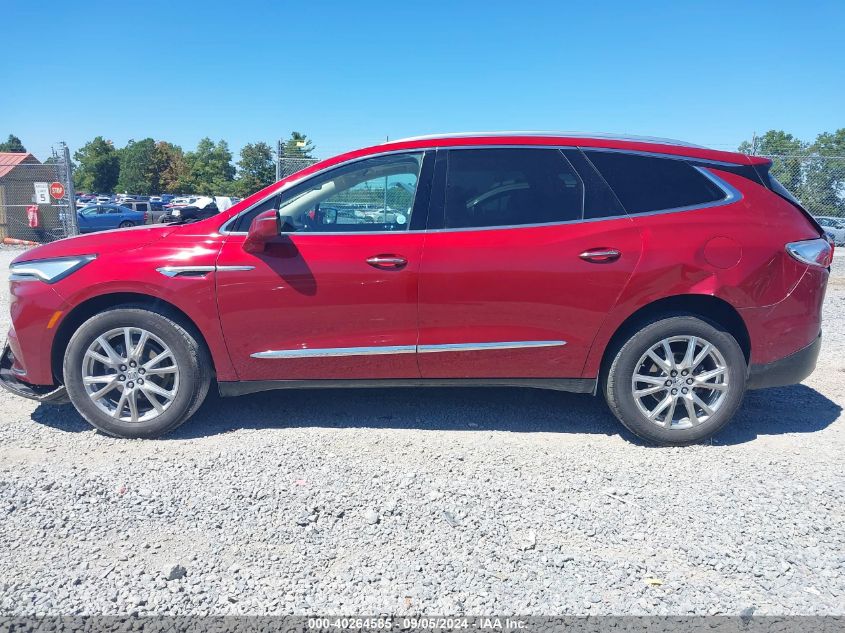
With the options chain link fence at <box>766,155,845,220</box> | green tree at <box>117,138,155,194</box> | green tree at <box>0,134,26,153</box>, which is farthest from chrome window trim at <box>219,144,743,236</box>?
green tree at <box>0,134,26,153</box>

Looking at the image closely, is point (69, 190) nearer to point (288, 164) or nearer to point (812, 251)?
point (288, 164)

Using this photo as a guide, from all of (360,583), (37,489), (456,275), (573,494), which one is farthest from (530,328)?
(37,489)

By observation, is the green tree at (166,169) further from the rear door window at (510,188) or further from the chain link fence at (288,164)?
the rear door window at (510,188)

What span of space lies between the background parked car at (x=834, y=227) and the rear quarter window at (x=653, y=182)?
13.5 m

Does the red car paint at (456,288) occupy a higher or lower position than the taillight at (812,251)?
lower

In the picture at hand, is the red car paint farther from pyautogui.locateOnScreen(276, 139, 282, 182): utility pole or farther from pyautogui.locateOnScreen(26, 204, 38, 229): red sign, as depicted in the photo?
pyautogui.locateOnScreen(26, 204, 38, 229): red sign

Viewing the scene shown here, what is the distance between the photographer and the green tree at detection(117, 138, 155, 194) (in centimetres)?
7662

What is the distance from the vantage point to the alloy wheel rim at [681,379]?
385 centimetres

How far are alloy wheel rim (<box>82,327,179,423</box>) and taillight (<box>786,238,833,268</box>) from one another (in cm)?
389

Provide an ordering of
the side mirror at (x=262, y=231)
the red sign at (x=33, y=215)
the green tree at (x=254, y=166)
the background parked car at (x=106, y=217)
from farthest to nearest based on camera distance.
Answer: the green tree at (x=254, y=166) < the background parked car at (x=106, y=217) < the red sign at (x=33, y=215) < the side mirror at (x=262, y=231)

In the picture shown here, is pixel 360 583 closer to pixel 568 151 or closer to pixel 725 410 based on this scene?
pixel 725 410

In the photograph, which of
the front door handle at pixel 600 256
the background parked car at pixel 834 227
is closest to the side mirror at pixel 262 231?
the front door handle at pixel 600 256

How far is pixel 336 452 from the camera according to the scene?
3744 millimetres

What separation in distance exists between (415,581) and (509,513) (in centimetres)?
70
